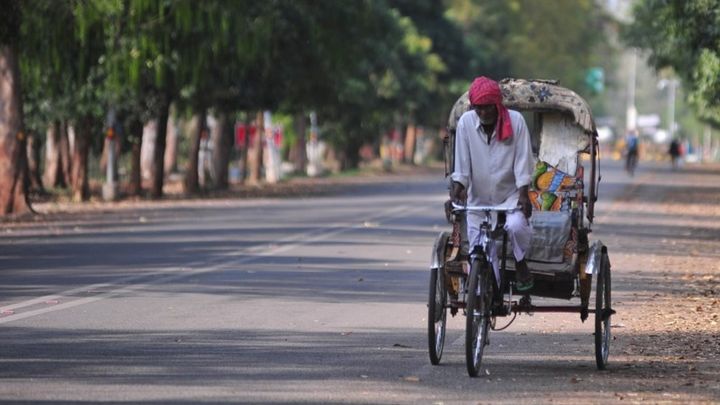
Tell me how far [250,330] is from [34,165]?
34837 millimetres

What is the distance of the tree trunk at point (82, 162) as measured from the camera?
133ft

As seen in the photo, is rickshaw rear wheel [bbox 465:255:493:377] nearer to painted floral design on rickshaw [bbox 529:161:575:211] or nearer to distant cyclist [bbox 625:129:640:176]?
painted floral design on rickshaw [bbox 529:161:575:211]

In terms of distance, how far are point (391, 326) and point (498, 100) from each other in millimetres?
3305

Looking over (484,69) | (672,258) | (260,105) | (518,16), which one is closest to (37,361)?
(672,258)

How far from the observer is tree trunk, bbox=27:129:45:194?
44625mm

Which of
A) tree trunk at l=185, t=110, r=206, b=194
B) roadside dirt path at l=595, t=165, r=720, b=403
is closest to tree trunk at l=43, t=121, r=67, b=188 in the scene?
tree trunk at l=185, t=110, r=206, b=194

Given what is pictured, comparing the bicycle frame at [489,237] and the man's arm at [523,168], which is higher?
the man's arm at [523,168]

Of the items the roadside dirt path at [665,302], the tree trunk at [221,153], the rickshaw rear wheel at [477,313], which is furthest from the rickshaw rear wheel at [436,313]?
the tree trunk at [221,153]

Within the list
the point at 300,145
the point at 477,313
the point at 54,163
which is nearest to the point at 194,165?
the point at 54,163

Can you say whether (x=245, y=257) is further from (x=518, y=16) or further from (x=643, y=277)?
(x=518, y=16)

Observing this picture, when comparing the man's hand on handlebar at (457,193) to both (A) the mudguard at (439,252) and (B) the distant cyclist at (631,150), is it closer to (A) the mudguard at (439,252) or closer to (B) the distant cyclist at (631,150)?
(A) the mudguard at (439,252)

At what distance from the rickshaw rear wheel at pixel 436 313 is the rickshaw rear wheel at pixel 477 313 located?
0.28 metres

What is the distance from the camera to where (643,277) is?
19.6 meters

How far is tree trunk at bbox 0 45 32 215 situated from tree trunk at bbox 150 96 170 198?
9.43m
